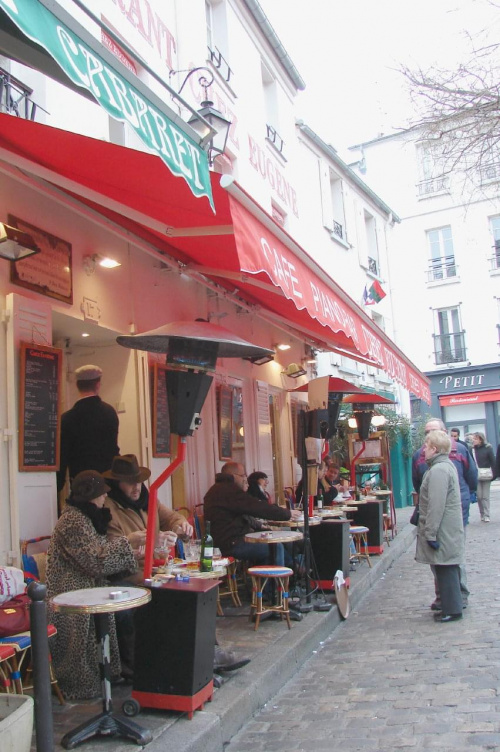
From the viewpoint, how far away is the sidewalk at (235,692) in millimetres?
3705

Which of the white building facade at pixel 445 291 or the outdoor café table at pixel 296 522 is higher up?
the white building facade at pixel 445 291

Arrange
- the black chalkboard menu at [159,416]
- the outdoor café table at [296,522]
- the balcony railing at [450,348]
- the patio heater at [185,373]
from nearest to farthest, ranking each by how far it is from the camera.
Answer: the patio heater at [185,373] < the outdoor café table at [296,522] < the black chalkboard menu at [159,416] < the balcony railing at [450,348]

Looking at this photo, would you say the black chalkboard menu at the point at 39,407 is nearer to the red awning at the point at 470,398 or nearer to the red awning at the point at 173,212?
the red awning at the point at 173,212

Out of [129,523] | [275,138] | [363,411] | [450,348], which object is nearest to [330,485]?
[363,411]

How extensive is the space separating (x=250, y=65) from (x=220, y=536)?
8.66 metres

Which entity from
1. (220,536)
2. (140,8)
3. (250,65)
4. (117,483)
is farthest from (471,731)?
(250,65)

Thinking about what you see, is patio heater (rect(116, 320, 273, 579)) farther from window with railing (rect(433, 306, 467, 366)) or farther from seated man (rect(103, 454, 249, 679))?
window with railing (rect(433, 306, 467, 366))

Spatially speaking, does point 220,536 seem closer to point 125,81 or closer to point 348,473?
point 125,81

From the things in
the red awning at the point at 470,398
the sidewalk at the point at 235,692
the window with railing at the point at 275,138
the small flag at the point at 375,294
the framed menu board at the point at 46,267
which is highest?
the window with railing at the point at 275,138

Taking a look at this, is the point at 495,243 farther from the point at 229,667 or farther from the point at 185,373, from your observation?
the point at 229,667

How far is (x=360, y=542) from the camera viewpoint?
10.0 m

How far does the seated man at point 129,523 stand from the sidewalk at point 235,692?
19cm

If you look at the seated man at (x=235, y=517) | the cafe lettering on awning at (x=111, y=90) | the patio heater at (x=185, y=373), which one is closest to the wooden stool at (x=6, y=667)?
the patio heater at (x=185, y=373)

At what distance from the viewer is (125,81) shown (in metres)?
3.25
